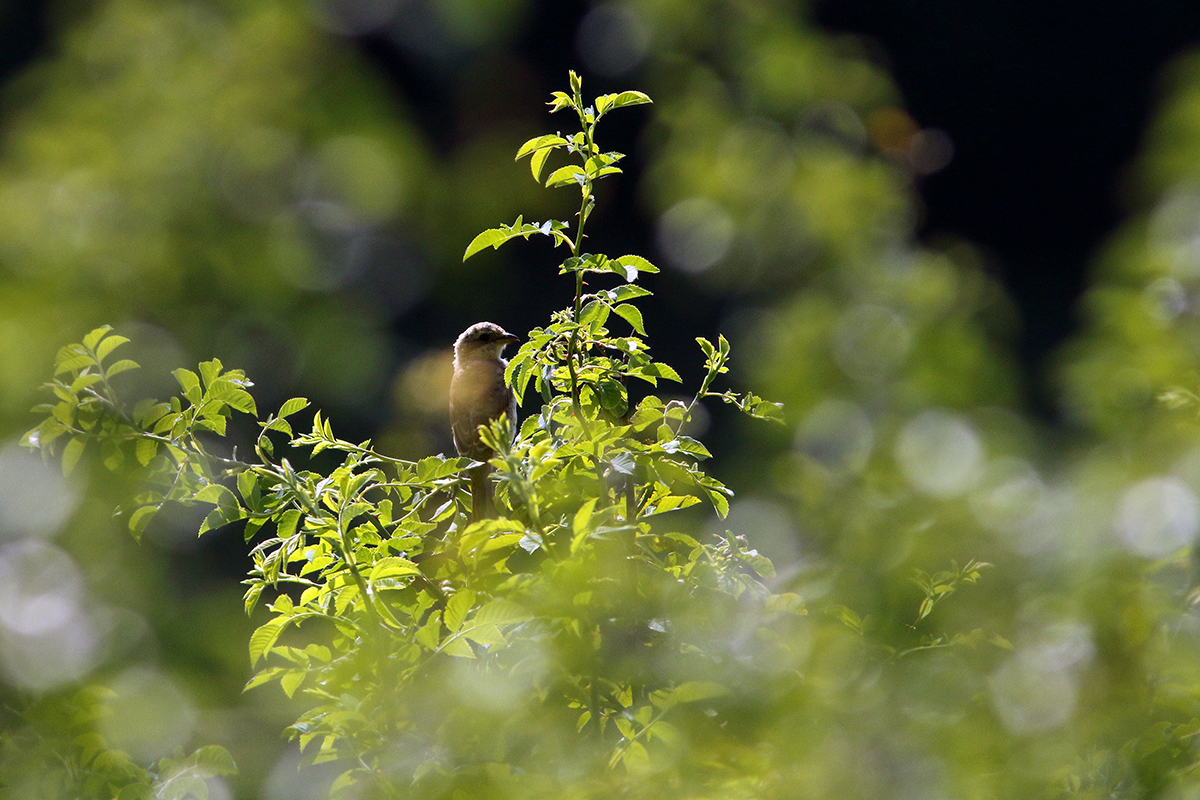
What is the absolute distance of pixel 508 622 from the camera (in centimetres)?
134

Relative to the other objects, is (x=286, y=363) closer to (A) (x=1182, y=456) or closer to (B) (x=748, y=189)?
(B) (x=748, y=189)

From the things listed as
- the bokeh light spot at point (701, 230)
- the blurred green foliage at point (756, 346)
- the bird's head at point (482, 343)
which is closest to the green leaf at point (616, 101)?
the blurred green foliage at point (756, 346)

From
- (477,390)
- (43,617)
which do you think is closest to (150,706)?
(43,617)

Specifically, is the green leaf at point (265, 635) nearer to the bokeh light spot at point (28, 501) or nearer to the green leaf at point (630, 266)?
the bokeh light spot at point (28, 501)

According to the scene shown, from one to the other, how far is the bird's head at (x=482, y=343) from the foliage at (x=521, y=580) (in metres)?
1.85

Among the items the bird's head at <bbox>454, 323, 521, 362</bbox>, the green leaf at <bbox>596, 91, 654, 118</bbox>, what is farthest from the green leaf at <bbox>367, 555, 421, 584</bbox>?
the bird's head at <bbox>454, 323, 521, 362</bbox>

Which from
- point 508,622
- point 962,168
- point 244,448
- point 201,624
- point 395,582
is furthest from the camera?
point 962,168

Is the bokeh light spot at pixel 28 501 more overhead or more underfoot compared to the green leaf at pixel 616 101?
more underfoot

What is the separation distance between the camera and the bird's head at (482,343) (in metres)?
3.87

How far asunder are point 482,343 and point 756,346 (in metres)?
3.15

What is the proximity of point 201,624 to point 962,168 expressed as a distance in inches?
126

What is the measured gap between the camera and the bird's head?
3873mm

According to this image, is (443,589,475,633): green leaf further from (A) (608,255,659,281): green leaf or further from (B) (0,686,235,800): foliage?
(A) (608,255,659,281): green leaf

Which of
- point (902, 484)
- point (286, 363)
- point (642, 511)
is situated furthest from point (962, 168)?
point (286, 363)
